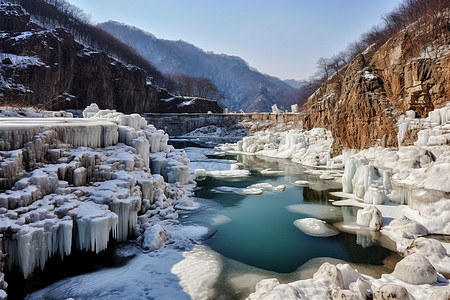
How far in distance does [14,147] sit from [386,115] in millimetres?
25388

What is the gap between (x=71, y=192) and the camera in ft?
31.2

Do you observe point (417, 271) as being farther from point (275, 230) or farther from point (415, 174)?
point (415, 174)

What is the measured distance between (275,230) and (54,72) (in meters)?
47.2

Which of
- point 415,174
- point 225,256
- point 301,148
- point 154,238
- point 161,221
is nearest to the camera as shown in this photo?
point 225,256

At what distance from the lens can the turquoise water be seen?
377 inches

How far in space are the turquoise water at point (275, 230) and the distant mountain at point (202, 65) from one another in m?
136

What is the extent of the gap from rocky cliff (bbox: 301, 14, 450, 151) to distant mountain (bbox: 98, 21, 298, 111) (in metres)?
124

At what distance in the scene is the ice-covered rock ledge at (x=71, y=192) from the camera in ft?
25.0

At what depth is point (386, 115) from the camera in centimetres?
2433

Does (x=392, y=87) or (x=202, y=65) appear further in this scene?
(x=202, y=65)

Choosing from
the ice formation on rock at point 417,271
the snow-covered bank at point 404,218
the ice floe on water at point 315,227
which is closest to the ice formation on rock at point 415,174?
the snow-covered bank at point 404,218

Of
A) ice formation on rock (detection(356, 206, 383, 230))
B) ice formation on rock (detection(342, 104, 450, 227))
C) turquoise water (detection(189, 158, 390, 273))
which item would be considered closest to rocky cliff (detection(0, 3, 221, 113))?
turquoise water (detection(189, 158, 390, 273))

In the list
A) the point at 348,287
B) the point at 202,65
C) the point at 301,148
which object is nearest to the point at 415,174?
the point at 348,287

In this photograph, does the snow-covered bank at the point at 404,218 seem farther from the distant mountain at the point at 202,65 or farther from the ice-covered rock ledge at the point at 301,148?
the distant mountain at the point at 202,65
